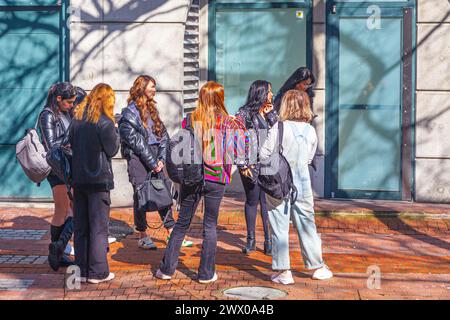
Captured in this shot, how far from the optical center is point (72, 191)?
10117mm

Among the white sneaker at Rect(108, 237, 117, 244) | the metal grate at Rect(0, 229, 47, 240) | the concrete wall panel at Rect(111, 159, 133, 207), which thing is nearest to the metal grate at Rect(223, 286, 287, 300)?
the white sneaker at Rect(108, 237, 117, 244)

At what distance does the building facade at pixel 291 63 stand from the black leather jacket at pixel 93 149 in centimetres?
411

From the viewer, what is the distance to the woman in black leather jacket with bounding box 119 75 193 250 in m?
10.8

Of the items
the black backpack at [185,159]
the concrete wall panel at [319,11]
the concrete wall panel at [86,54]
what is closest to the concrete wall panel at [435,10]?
the concrete wall panel at [319,11]

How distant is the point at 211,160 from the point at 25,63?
534 cm

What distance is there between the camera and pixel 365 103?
46.5ft

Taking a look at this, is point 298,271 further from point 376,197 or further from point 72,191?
point 376,197

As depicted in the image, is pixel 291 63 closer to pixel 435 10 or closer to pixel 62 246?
pixel 435 10

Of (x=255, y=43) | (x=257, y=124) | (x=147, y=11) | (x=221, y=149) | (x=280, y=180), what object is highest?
(x=147, y=11)

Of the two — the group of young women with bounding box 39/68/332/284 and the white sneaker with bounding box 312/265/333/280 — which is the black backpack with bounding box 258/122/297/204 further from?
the white sneaker with bounding box 312/265/333/280

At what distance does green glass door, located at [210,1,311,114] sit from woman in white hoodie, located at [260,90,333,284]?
185 inches

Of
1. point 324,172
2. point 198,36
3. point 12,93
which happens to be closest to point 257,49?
point 198,36

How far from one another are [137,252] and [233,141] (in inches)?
85.9

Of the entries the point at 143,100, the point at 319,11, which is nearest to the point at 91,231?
the point at 143,100
